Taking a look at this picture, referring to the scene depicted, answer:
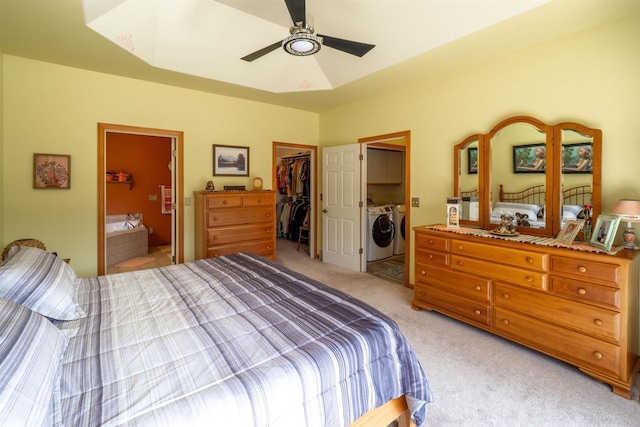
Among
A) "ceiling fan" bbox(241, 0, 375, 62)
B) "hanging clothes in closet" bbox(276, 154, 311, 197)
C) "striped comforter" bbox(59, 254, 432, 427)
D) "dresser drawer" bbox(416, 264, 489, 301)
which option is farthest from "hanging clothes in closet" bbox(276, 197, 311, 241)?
"striped comforter" bbox(59, 254, 432, 427)

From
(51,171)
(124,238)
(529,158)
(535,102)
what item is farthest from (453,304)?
(124,238)

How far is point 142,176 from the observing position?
5785 millimetres

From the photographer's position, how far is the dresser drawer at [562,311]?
1.92 m

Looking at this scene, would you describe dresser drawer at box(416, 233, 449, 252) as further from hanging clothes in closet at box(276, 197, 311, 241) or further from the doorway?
hanging clothes in closet at box(276, 197, 311, 241)

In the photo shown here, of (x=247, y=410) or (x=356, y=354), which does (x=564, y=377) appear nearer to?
(x=356, y=354)

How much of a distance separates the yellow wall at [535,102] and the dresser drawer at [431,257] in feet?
2.31

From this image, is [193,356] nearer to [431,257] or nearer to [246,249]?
[431,257]

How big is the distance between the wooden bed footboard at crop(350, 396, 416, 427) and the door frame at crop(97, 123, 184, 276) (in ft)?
11.4

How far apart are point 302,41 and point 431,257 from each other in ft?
7.38

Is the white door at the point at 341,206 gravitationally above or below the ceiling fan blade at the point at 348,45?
below

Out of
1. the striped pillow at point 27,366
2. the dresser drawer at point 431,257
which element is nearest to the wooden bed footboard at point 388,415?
the striped pillow at point 27,366

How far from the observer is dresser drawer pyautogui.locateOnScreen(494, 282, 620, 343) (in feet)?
6.31

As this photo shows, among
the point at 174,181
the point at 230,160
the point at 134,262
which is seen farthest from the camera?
the point at 134,262

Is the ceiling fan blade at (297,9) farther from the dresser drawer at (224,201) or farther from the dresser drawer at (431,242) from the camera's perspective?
the dresser drawer at (224,201)
